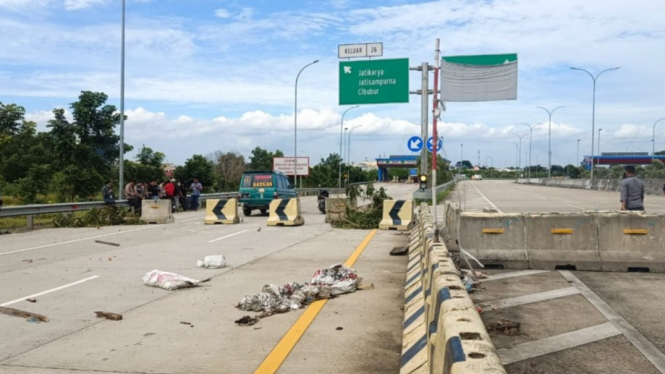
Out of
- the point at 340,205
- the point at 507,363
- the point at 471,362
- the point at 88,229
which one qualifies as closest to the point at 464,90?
the point at 340,205

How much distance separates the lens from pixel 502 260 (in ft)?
35.5

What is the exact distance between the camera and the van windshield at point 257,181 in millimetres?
25969

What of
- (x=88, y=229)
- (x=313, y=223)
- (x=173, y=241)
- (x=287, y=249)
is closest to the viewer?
(x=287, y=249)

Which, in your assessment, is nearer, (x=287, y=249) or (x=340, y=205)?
(x=287, y=249)

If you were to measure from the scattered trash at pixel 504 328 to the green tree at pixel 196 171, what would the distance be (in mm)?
39309

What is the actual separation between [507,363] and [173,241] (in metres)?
11.7

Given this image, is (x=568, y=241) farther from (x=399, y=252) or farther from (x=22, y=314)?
(x=22, y=314)

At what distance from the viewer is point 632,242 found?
34.2 feet

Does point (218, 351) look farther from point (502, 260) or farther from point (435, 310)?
point (502, 260)

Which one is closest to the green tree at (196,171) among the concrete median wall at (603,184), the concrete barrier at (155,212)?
the concrete barrier at (155,212)

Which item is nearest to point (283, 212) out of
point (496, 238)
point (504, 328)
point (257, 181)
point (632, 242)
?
point (257, 181)

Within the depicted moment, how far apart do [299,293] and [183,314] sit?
59.8 inches

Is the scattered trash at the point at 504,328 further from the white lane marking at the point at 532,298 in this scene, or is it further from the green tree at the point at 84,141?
the green tree at the point at 84,141

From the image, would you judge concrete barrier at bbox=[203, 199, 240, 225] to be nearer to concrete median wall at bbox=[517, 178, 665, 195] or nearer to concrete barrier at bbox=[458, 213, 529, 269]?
concrete barrier at bbox=[458, 213, 529, 269]
